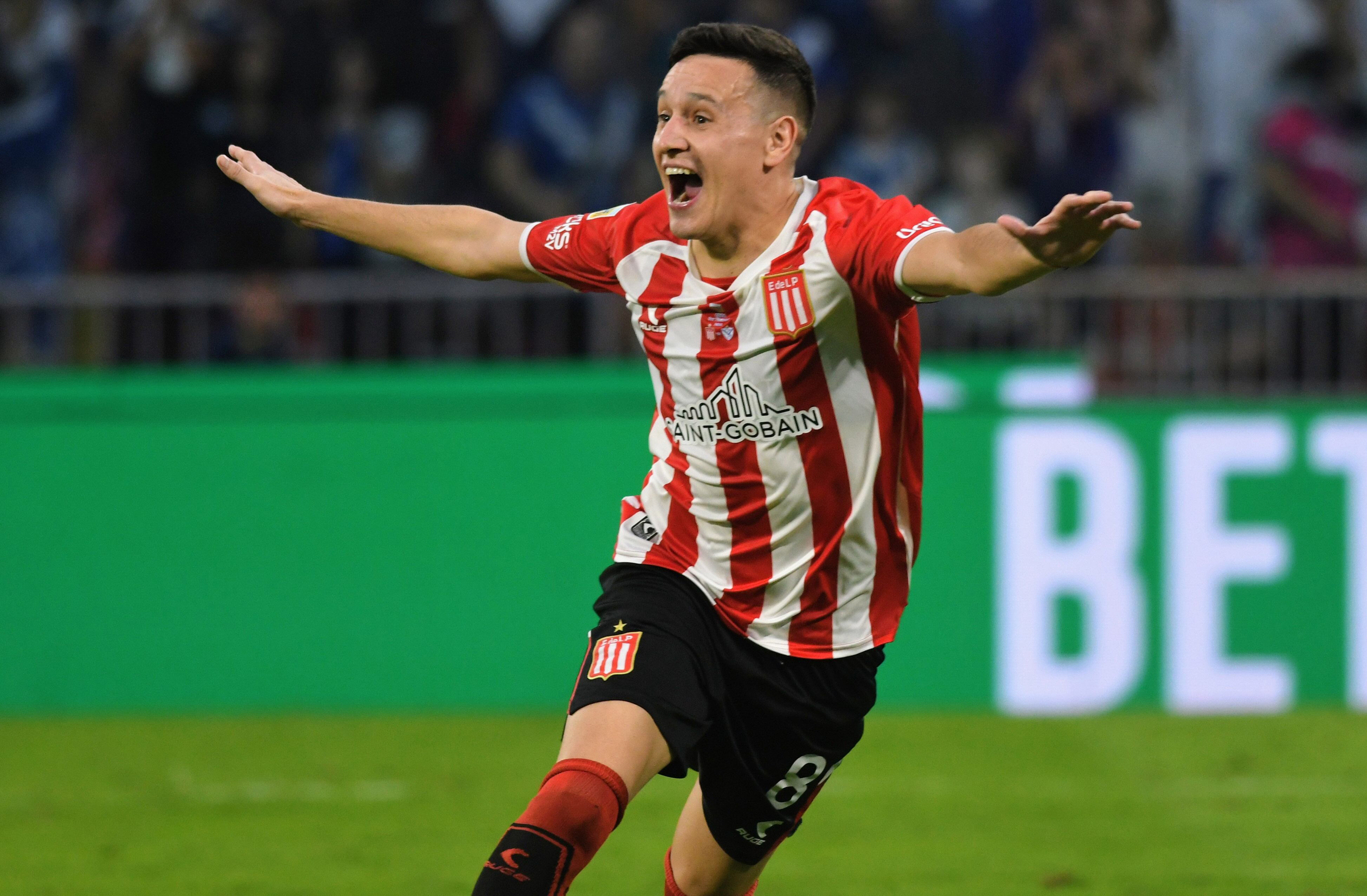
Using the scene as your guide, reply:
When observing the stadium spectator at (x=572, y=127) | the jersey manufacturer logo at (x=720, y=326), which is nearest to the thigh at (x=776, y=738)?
the jersey manufacturer logo at (x=720, y=326)

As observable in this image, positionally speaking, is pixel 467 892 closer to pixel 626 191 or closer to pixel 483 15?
pixel 626 191

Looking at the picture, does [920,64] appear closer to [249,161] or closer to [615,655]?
[249,161]

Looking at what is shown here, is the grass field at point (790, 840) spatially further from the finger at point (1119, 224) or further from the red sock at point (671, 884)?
the finger at point (1119, 224)

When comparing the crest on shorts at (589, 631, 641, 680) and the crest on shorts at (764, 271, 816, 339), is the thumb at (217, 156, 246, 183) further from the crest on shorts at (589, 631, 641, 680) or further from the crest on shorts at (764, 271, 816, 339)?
the crest on shorts at (589, 631, 641, 680)

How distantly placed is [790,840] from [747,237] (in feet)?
9.66

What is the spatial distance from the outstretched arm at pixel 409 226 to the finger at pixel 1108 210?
1.62 meters

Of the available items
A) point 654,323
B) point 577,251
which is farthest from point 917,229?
point 577,251

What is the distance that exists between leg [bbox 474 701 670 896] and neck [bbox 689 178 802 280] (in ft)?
3.26

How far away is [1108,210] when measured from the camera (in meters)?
3.23

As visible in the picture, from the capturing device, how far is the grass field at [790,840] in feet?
18.8

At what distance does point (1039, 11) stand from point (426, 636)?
5235 millimetres

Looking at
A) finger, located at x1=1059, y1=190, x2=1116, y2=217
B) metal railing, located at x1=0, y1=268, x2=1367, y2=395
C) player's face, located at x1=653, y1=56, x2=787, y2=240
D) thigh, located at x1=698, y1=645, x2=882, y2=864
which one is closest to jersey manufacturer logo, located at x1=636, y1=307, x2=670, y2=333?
player's face, located at x1=653, y1=56, x2=787, y2=240

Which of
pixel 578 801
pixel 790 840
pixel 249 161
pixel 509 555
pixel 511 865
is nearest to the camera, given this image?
pixel 511 865

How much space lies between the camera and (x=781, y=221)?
4.09m
